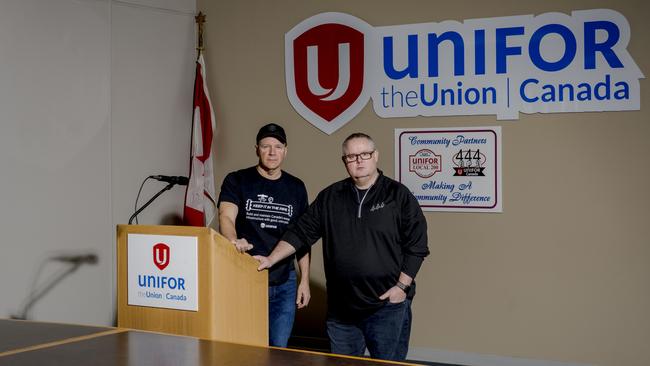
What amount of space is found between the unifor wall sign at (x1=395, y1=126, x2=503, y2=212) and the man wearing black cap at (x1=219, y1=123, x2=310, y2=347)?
1888 millimetres

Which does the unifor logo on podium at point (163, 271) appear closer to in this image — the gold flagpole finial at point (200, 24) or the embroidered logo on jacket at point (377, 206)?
the embroidered logo on jacket at point (377, 206)

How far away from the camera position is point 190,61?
6.36m

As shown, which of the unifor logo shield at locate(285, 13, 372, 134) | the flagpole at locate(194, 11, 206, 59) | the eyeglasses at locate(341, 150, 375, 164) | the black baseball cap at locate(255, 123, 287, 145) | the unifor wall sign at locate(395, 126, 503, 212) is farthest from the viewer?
the flagpole at locate(194, 11, 206, 59)

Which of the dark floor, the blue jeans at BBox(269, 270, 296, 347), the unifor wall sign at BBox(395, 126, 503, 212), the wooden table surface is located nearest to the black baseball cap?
the blue jeans at BBox(269, 270, 296, 347)

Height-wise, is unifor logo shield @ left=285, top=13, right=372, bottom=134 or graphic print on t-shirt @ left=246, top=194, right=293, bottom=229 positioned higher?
unifor logo shield @ left=285, top=13, right=372, bottom=134

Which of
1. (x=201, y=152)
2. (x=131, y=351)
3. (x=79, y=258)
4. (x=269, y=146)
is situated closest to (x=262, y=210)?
(x=269, y=146)

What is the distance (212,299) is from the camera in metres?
2.96

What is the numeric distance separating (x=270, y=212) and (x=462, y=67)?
7.29 ft

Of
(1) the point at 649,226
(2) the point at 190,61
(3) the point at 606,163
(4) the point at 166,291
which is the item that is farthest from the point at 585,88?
(4) the point at 166,291

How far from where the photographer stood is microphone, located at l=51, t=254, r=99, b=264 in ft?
17.3

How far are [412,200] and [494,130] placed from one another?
1955 millimetres

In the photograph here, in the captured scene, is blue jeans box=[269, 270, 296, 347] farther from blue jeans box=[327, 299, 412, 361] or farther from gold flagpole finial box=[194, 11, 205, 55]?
gold flagpole finial box=[194, 11, 205, 55]

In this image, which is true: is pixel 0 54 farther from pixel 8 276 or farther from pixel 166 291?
pixel 166 291

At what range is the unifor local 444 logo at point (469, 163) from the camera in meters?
5.56
